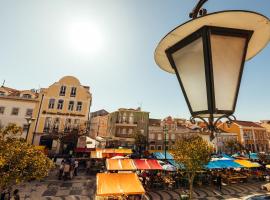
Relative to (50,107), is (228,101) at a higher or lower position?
lower

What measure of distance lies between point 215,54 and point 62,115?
29732 mm

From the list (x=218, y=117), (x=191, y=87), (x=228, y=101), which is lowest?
(x=218, y=117)

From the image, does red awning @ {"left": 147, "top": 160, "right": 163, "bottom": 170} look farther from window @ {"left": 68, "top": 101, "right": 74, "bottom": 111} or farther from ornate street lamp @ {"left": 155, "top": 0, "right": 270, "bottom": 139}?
window @ {"left": 68, "top": 101, "right": 74, "bottom": 111}

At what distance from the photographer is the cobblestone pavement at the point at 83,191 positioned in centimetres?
1305

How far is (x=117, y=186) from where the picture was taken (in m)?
9.89

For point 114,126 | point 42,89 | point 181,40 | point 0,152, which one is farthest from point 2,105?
point 181,40

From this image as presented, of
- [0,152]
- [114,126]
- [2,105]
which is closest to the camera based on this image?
[0,152]

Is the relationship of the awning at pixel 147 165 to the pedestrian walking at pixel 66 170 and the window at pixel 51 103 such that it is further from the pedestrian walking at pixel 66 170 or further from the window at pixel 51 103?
the window at pixel 51 103

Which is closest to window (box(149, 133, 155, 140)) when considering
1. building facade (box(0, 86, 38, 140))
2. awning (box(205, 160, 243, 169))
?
awning (box(205, 160, 243, 169))

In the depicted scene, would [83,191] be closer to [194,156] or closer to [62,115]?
[194,156]

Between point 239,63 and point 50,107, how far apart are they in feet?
101

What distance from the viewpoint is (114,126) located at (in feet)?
126

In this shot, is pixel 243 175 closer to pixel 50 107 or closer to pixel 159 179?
pixel 159 179

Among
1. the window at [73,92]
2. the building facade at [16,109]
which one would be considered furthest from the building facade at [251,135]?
the building facade at [16,109]
